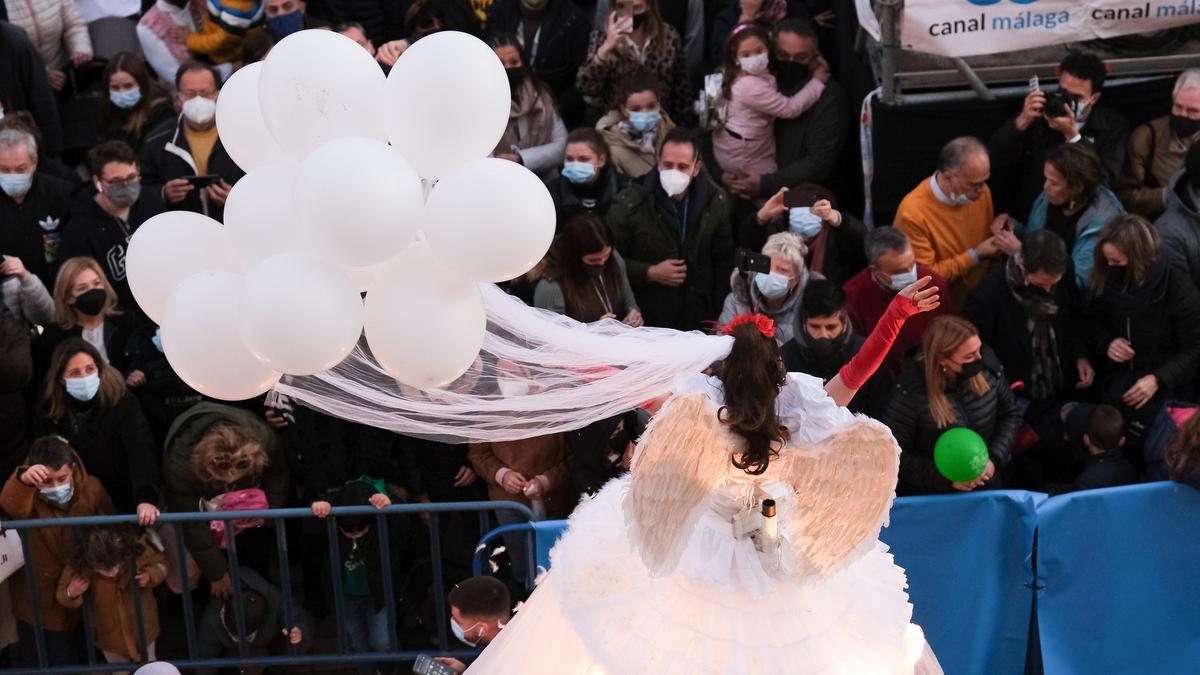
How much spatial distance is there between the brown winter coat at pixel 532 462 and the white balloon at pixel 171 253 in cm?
259

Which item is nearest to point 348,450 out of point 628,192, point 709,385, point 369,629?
point 369,629

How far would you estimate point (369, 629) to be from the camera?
7.97 m

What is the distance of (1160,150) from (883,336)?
3.80 metres

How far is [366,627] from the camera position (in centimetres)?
797

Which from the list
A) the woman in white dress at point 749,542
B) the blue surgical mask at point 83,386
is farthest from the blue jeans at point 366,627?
the woman in white dress at point 749,542

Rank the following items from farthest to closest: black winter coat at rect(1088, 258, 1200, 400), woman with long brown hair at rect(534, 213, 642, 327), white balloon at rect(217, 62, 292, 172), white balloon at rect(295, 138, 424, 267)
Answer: black winter coat at rect(1088, 258, 1200, 400)
woman with long brown hair at rect(534, 213, 642, 327)
white balloon at rect(217, 62, 292, 172)
white balloon at rect(295, 138, 424, 267)

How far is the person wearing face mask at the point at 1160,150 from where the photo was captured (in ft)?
28.6

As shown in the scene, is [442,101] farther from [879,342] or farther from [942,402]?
[942,402]

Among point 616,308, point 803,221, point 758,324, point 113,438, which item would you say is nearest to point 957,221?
point 803,221

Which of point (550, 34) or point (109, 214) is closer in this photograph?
point (109, 214)

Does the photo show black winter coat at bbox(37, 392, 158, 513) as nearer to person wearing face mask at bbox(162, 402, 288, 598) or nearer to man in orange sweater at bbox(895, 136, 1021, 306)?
person wearing face mask at bbox(162, 402, 288, 598)

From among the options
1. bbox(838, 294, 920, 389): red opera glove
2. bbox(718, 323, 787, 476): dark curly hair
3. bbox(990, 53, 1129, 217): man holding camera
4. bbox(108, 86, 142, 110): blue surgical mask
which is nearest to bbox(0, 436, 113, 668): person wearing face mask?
bbox(108, 86, 142, 110): blue surgical mask

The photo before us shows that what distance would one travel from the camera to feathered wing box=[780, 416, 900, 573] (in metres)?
5.87

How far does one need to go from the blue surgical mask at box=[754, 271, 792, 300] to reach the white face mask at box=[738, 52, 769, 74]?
1713 millimetres
